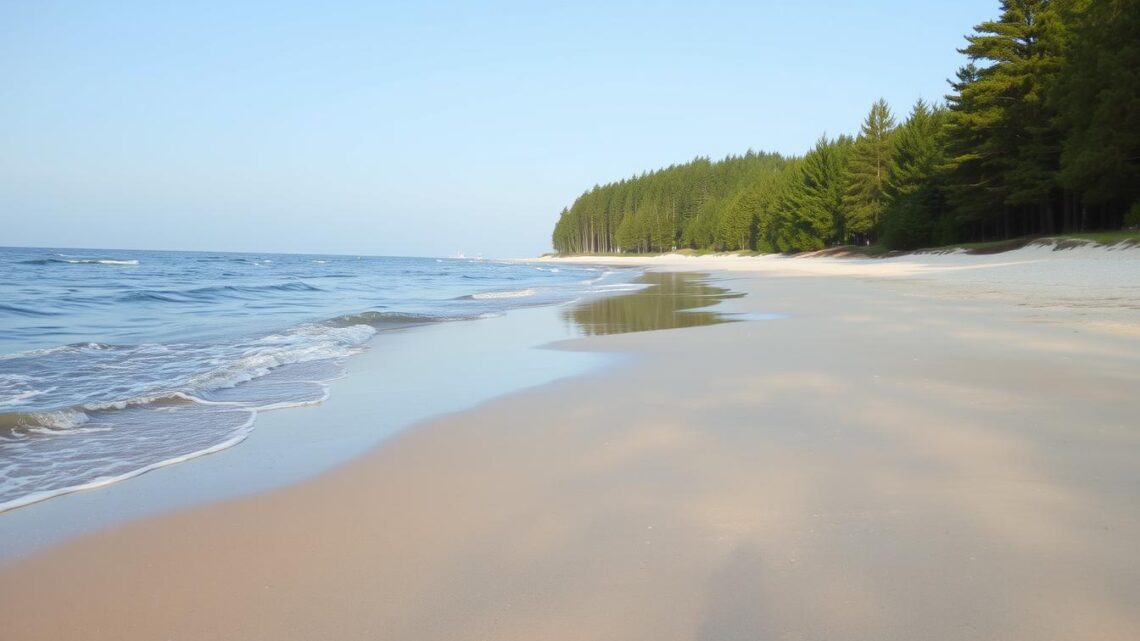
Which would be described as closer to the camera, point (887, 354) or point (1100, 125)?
point (887, 354)

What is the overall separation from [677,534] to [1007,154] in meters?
32.8

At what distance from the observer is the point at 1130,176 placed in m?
21.6

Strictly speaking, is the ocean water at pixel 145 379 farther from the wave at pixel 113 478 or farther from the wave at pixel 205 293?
the wave at pixel 205 293

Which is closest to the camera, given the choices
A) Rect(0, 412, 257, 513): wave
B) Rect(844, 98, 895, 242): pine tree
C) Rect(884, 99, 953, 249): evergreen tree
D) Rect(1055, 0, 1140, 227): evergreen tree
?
Rect(0, 412, 257, 513): wave

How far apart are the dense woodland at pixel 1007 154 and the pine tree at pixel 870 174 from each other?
0.30 feet

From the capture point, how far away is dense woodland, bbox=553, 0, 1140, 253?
21.1m

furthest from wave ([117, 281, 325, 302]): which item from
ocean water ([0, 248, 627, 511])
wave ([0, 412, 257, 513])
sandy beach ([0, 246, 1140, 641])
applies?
sandy beach ([0, 246, 1140, 641])

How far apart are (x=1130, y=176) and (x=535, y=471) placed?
26.4 metres

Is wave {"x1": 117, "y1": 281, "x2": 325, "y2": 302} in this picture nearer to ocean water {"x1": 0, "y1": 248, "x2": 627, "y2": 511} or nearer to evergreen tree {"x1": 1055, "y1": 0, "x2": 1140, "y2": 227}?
ocean water {"x1": 0, "y1": 248, "x2": 627, "y2": 511}

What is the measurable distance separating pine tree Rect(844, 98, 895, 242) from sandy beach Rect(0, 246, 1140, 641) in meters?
44.1

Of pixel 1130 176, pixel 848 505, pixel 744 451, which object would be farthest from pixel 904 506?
pixel 1130 176

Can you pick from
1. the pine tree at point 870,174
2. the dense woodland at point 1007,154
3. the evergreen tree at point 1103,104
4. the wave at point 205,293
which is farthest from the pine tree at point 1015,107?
the wave at point 205,293

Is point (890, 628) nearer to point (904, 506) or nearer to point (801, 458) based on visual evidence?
point (904, 506)

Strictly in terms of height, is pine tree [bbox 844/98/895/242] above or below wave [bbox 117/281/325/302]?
above
